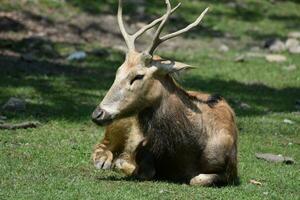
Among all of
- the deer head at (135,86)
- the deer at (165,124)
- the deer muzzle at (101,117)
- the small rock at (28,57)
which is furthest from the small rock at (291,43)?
the deer muzzle at (101,117)

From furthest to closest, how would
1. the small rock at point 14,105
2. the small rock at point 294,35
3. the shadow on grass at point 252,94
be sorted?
the small rock at point 294,35 < the shadow on grass at point 252,94 < the small rock at point 14,105

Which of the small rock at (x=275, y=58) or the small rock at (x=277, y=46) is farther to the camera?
the small rock at (x=277, y=46)

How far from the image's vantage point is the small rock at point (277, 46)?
20.5m

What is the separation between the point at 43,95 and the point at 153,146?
5.94 meters

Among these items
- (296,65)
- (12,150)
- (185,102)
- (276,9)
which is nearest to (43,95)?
(12,150)

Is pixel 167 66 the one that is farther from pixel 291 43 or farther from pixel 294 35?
pixel 294 35

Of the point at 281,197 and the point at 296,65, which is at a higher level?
the point at 281,197

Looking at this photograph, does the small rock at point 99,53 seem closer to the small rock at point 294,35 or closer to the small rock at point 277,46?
the small rock at point 277,46

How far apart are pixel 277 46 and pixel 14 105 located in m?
9.92

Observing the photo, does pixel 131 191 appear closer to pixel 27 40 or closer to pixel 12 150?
pixel 12 150

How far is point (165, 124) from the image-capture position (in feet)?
26.5

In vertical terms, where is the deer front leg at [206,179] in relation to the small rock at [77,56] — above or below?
above

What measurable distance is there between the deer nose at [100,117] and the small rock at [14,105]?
15.3ft

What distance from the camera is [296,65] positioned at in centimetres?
1881
